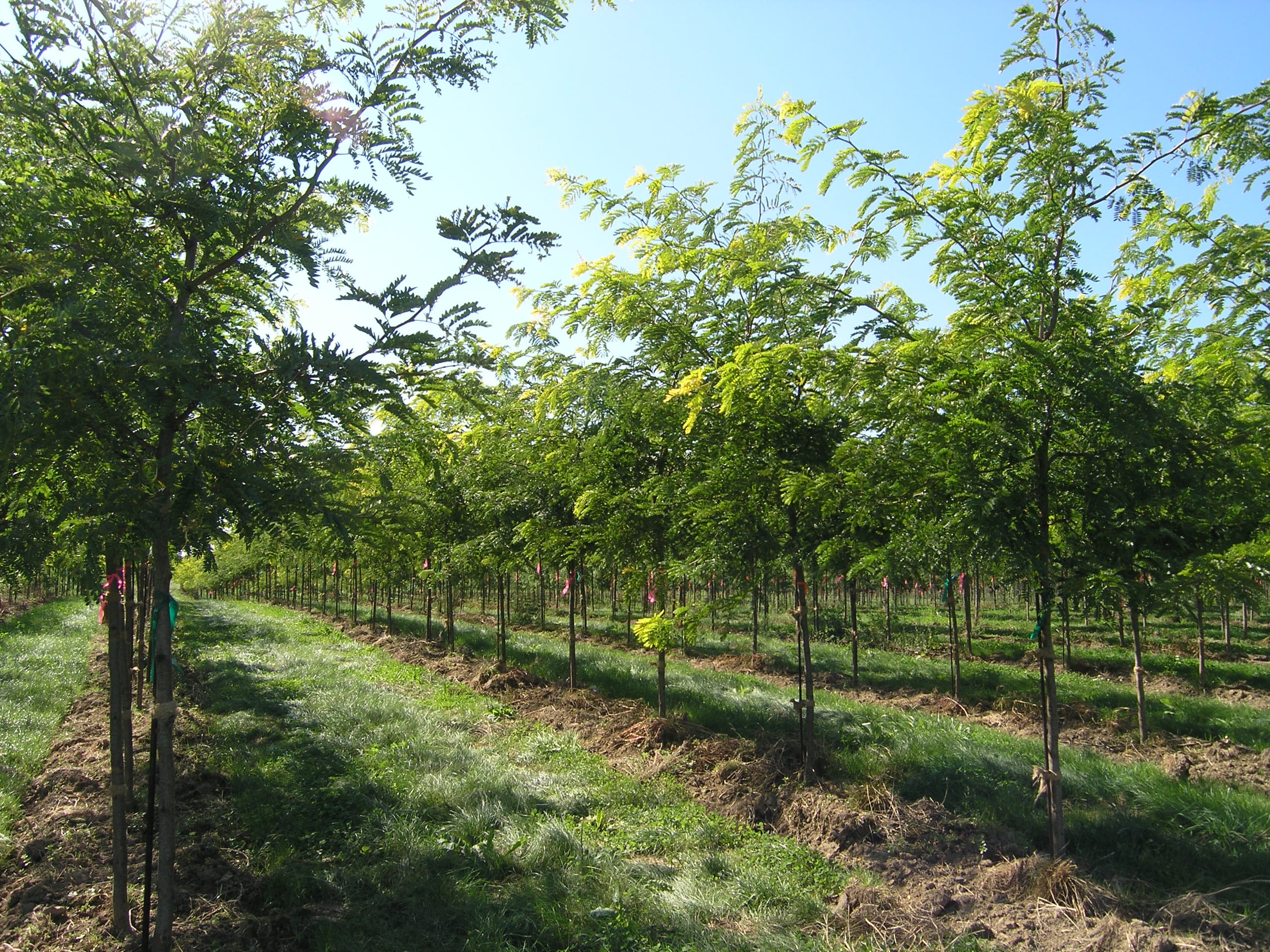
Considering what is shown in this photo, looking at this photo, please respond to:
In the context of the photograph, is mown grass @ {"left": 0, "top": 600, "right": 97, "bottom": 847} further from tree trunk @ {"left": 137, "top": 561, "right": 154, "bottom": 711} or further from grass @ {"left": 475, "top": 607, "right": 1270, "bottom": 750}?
grass @ {"left": 475, "top": 607, "right": 1270, "bottom": 750}

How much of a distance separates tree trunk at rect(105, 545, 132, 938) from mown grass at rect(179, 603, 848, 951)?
875mm

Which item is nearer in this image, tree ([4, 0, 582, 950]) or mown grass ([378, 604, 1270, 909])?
tree ([4, 0, 582, 950])

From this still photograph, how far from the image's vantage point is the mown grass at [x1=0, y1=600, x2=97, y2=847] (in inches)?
277

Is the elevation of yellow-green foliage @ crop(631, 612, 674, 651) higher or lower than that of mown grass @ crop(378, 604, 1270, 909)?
higher

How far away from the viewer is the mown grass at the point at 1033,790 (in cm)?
562

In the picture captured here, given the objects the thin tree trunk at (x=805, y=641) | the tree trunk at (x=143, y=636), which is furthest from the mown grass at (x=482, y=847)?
the tree trunk at (x=143, y=636)

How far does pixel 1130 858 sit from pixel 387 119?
304 inches

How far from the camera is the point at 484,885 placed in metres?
5.13

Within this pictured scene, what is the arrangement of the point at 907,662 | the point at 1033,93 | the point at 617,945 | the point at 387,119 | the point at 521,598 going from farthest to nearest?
the point at 521,598, the point at 907,662, the point at 1033,93, the point at 617,945, the point at 387,119

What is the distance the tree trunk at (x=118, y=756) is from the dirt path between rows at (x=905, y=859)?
468 cm

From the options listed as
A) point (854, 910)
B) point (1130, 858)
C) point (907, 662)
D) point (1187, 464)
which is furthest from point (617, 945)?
point (907, 662)

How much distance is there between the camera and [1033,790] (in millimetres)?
6809

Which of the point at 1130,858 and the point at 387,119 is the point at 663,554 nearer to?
the point at 1130,858

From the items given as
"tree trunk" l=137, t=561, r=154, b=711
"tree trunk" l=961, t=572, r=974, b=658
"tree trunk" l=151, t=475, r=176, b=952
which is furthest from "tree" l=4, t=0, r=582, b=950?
"tree trunk" l=961, t=572, r=974, b=658
